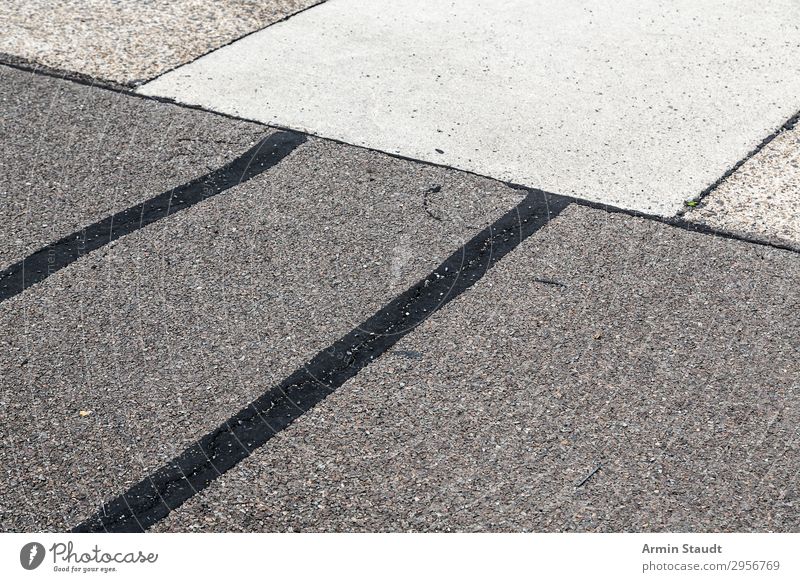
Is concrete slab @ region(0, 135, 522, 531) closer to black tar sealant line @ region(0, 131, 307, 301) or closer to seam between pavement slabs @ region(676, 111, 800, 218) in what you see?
black tar sealant line @ region(0, 131, 307, 301)

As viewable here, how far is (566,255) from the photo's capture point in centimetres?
452

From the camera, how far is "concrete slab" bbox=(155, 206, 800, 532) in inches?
130

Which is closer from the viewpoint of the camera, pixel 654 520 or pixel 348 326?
pixel 654 520

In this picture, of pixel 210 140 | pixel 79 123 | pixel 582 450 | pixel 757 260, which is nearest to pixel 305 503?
pixel 582 450

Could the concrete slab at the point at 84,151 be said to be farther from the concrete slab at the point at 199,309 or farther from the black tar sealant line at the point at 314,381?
the black tar sealant line at the point at 314,381

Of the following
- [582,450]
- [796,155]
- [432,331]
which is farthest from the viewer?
[796,155]

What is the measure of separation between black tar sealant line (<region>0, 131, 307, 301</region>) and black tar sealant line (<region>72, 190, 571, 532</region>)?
1275mm

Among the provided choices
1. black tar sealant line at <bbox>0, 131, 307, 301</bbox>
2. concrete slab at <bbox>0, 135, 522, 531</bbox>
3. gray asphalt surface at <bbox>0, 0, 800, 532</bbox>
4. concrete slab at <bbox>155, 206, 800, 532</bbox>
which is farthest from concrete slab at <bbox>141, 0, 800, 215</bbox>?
concrete slab at <bbox>155, 206, 800, 532</bbox>

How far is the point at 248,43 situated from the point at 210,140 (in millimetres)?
1393

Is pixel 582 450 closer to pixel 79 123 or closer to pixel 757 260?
pixel 757 260

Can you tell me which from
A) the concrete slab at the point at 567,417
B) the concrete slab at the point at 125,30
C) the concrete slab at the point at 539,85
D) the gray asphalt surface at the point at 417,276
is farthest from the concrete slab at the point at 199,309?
the concrete slab at the point at 125,30

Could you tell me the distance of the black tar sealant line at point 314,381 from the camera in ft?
10.9
